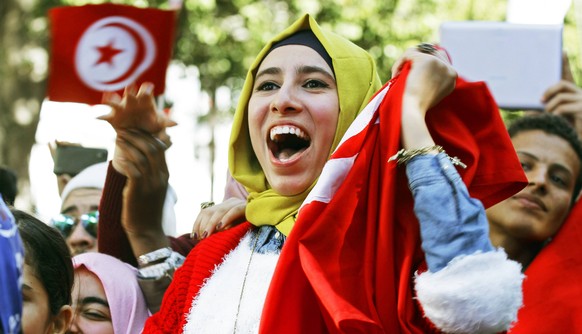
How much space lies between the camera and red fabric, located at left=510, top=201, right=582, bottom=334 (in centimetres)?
359

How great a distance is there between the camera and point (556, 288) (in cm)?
371

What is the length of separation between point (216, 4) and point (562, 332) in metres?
11.8

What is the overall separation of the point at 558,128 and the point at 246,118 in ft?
4.81

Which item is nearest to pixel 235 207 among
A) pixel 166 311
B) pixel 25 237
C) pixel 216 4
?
pixel 166 311

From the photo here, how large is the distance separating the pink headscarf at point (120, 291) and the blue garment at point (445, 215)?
1.59 metres

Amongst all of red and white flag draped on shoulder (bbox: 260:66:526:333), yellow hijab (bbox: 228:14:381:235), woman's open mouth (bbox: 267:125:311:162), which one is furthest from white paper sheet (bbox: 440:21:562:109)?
red and white flag draped on shoulder (bbox: 260:66:526:333)

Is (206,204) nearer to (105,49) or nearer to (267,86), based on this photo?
(267,86)

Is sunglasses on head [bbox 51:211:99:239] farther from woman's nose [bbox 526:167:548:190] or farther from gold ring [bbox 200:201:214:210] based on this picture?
woman's nose [bbox 526:167:548:190]

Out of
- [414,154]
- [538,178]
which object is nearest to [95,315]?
[414,154]

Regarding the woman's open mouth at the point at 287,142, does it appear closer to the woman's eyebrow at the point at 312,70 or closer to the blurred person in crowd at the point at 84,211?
the woman's eyebrow at the point at 312,70

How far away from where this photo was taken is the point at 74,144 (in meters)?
5.74

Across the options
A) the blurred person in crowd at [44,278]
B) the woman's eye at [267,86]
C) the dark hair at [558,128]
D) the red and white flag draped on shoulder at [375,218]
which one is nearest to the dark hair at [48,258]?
the blurred person in crowd at [44,278]

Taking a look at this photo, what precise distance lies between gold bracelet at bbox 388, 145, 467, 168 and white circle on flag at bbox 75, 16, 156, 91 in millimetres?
2808

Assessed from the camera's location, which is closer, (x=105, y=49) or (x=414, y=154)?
(x=414, y=154)
